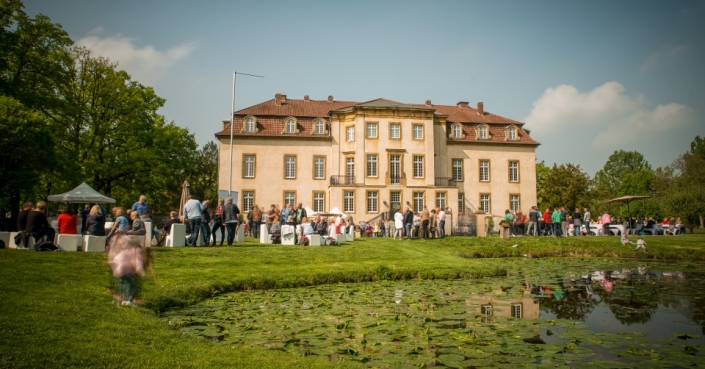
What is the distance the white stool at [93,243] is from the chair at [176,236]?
7.83ft

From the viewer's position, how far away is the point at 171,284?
10195 mm

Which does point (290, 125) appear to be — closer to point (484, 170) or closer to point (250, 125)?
point (250, 125)

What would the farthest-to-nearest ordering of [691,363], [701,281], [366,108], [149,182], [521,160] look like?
[521,160], [366,108], [149,182], [701,281], [691,363]

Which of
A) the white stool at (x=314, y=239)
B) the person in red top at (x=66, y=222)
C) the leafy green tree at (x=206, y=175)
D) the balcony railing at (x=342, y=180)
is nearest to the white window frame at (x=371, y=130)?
the balcony railing at (x=342, y=180)

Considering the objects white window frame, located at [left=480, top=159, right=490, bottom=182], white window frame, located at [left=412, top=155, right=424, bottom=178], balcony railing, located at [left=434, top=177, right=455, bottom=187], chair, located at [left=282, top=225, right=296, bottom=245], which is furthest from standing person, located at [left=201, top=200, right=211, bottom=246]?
white window frame, located at [left=480, top=159, right=490, bottom=182]

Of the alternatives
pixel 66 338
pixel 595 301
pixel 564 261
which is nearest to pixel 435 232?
pixel 564 261

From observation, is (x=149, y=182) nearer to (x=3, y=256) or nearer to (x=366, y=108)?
(x=366, y=108)

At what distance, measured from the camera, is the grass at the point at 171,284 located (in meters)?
5.09

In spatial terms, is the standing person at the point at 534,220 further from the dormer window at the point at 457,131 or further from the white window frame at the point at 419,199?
the dormer window at the point at 457,131

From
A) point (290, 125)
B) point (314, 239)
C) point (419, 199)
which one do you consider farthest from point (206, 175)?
point (314, 239)

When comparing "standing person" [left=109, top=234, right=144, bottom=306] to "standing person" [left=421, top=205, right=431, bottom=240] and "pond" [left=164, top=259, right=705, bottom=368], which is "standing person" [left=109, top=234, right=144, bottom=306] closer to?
"pond" [left=164, top=259, right=705, bottom=368]

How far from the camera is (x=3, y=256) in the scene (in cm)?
1052

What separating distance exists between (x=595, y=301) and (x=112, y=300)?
8.62m

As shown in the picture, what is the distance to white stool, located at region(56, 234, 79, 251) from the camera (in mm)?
13078
